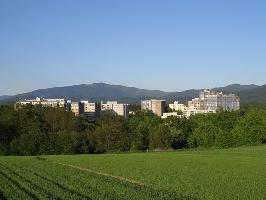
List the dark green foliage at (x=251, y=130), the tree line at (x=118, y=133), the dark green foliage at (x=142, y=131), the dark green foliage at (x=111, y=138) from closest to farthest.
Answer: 1. the tree line at (x=118, y=133)
2. the dark green foliage at (x=111, y=138)
3. the dark green foliage at (x=251, y=130)
4. the dark green foliage at (x=142, y=131)

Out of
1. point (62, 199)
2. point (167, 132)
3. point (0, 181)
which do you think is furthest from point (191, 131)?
point (62, 199)

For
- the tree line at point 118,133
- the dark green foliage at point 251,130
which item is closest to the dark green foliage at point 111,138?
the tree line at point 118,133

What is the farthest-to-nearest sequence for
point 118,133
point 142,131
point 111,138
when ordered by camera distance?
point 142,131
point 118,133
point 111,138

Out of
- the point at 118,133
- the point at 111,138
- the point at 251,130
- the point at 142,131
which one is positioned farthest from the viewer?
the point at 142,131

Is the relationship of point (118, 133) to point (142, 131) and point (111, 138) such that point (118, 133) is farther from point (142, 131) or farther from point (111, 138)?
point (142, 131)

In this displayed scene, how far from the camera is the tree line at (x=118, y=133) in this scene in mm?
113688

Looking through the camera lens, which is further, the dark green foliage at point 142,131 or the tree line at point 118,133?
the dark green foliage at point 142,131

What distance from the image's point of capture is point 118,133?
424 feet

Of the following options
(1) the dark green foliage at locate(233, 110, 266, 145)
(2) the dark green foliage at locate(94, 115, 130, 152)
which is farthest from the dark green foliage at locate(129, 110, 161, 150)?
(1) the dark green foliage at locate(233, 110, 266, 145)

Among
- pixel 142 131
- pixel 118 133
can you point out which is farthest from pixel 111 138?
pixel 142 131

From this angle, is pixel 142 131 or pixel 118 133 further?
pixel 142 131

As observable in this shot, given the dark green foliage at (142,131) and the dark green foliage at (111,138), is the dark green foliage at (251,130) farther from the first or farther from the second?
the dark green foliage at (111,138)

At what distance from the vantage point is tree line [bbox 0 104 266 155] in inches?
4476

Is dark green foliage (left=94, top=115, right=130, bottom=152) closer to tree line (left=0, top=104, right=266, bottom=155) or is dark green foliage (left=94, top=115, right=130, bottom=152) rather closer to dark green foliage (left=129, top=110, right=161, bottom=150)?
tree line (left=0, top=104, right=266, bottom=155)
